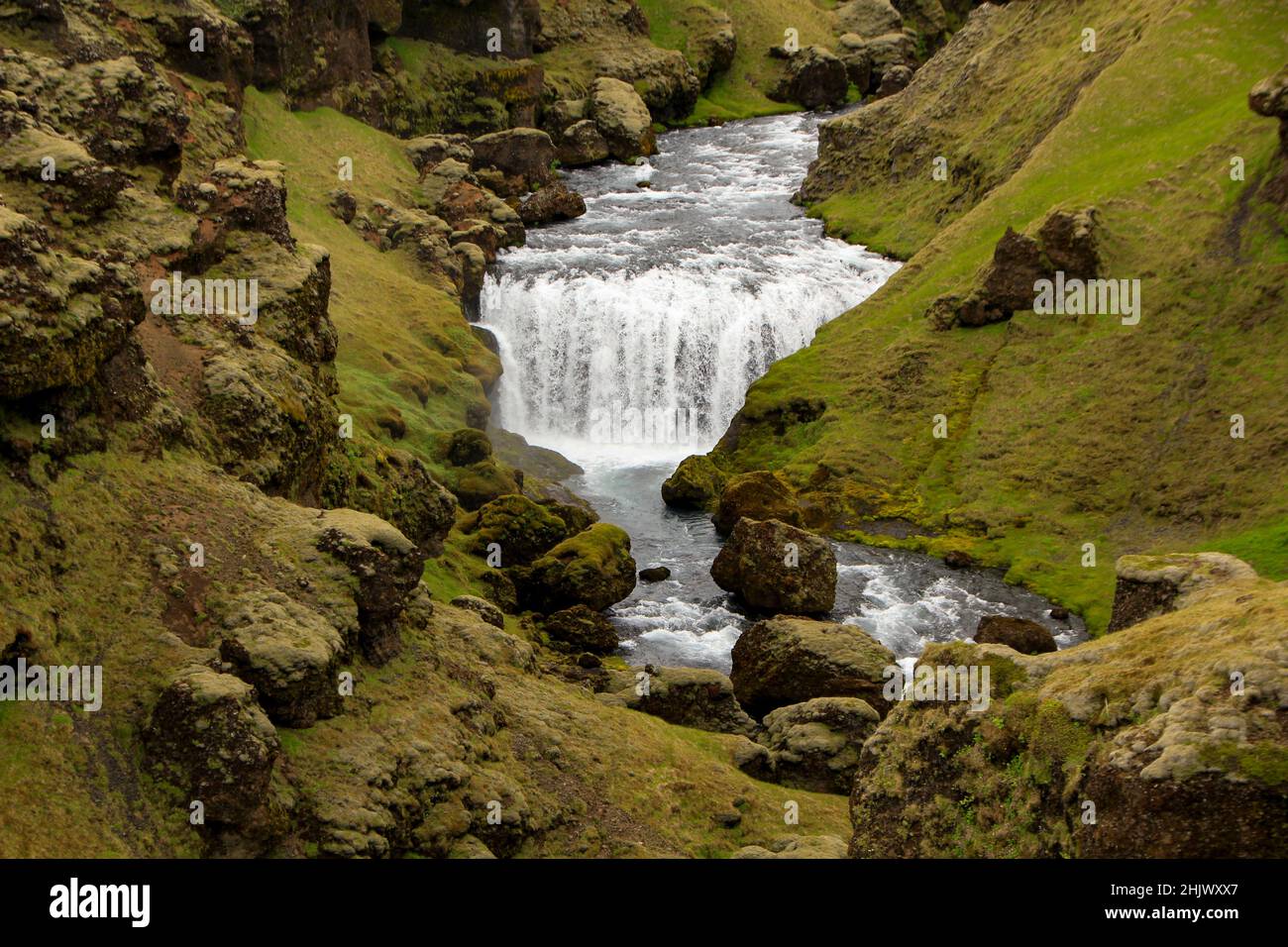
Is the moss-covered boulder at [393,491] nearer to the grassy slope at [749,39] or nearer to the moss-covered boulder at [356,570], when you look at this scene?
the moss-covered boulder at [356,570]

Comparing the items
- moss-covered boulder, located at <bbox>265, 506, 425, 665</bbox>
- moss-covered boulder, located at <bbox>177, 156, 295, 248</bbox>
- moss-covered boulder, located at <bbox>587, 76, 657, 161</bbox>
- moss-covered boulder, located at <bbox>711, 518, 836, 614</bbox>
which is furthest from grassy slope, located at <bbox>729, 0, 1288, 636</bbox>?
moss-covered boulder, located at <bbox>587, 76, 657, 161</bbox>

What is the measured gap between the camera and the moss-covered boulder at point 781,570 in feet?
121

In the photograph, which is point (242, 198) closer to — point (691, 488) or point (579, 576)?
point (579, 576)

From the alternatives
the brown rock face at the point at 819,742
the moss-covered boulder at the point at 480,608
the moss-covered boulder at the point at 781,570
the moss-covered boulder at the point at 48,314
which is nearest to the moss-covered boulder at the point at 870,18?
the moss-covered boulder at the point at 781,570

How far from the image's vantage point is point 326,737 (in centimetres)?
1722

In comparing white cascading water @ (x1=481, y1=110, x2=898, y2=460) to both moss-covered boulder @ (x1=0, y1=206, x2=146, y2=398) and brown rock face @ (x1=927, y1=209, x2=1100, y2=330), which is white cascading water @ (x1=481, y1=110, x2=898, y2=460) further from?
moss-covered boulder @ (x1=0, y1=206, x2=146, y2=398)

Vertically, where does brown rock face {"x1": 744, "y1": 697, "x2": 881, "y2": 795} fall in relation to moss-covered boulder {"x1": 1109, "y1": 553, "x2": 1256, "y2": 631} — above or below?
below

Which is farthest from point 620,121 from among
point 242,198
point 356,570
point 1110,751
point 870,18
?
point 1110,751

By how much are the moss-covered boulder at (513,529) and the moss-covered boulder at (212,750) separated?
66.0 ft

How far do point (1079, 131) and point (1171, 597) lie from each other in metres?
42.9

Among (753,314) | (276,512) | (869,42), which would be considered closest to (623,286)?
(753,314)

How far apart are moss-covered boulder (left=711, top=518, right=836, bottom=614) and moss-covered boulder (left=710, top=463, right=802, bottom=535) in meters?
4.67

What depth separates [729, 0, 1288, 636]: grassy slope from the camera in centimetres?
3944

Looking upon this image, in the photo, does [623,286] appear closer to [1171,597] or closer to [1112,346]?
[1112,346]
